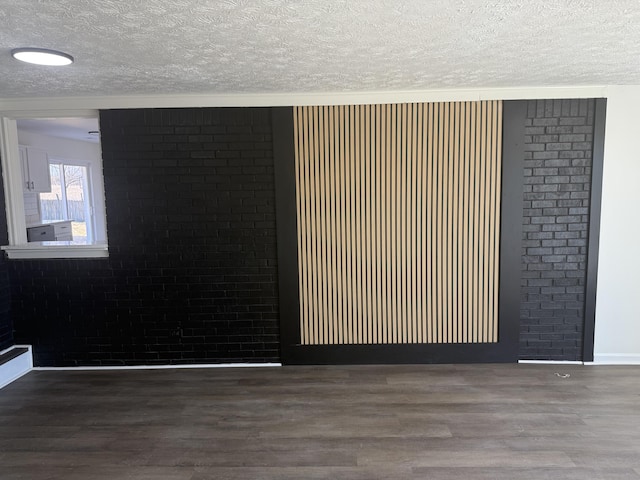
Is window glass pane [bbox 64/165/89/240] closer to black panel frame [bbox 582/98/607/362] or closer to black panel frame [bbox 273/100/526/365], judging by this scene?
black panel frame [bbox 273/100/526/365]

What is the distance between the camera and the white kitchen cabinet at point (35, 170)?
6094 millimetres

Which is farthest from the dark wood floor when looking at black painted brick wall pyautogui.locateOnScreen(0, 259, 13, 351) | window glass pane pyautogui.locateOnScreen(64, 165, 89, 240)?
window glass pane pyautogui.locateOnScreen(64, 165, 89, 240)

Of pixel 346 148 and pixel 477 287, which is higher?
pixel 346 148

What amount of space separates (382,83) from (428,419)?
257 cm

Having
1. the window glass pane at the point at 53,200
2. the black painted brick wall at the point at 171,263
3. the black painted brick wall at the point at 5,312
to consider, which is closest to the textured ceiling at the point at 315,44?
the black painted brick wall at the point at 171,263

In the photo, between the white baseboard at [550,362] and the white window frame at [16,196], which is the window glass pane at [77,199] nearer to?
the white window frame at [16,196]

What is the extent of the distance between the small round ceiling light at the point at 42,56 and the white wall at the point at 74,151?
3485mm

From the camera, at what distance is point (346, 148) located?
12.7ft

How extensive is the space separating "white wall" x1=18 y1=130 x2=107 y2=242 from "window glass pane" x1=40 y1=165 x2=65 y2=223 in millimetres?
302

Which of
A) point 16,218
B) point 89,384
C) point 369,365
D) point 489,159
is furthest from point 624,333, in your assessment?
point 16,218

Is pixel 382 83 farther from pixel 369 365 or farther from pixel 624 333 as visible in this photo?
pixel 624 333

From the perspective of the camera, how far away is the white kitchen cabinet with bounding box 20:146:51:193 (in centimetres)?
609

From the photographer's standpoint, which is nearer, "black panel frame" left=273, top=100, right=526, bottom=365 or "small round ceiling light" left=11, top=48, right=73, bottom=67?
"small round ceiling light" left=11, top=48, right=73, bottom=67

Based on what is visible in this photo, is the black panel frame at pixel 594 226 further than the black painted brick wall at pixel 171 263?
No
